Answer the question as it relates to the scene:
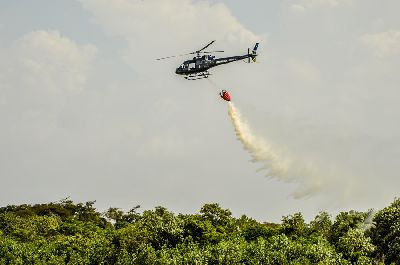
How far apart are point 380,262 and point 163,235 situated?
32.6m

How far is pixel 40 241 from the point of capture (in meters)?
103

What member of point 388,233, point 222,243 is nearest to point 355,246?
point 388,233

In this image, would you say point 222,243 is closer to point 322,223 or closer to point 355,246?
point 355,246

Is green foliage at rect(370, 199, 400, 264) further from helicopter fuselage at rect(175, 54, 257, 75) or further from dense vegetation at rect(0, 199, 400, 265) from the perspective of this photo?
helicopter fuselage at rect(175, 54, 257, 75)

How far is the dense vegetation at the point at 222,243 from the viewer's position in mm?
75000

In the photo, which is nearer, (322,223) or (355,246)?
(355,246)

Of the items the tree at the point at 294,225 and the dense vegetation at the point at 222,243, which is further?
the tree at the point at 294,225

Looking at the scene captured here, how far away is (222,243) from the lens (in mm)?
78250

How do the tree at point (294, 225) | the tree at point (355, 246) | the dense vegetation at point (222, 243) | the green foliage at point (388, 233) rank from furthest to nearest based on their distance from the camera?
the tree at point (294, 225)
the green foliage at point (388, 233)
the tree at point (355, 246)
the dense vegetation at point (222, 243)

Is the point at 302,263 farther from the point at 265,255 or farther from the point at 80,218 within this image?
the point at 80,218

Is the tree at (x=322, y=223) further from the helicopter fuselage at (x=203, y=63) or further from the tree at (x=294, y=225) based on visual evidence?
the helicopter fuselage at (x=203, y=63)

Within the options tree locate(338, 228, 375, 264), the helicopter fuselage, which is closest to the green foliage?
tree locate(338, 228, 375, 264)

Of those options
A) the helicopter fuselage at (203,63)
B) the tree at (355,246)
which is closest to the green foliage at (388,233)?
the tree at (355,246)

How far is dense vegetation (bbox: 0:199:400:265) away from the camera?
75.0 m
